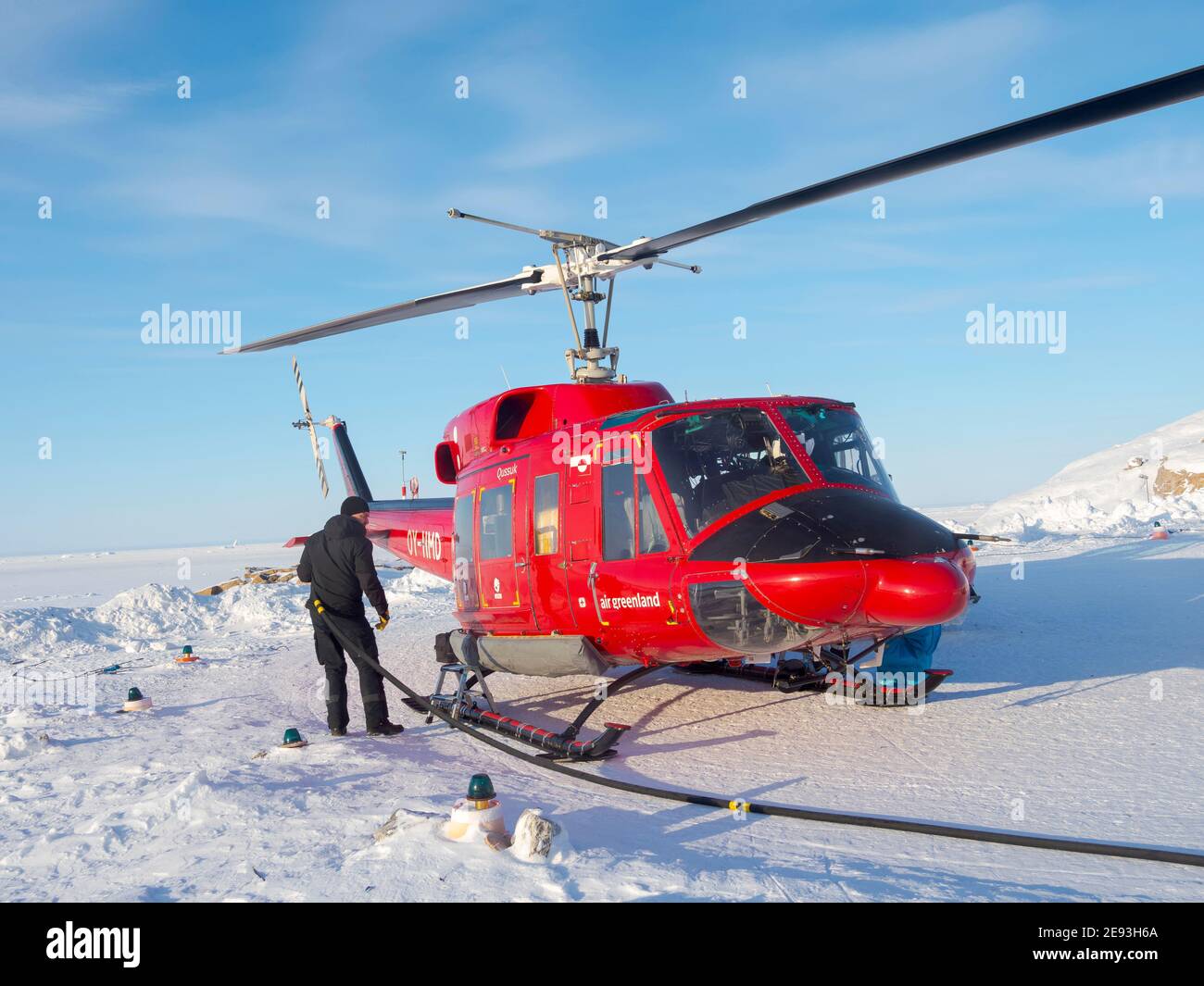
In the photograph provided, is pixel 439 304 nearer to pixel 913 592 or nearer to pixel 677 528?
pixel 677 528

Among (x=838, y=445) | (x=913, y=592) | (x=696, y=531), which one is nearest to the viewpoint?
(x=913, y=592)

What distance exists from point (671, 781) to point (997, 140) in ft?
14.4

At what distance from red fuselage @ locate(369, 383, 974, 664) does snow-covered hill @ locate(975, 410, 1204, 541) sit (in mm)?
16620

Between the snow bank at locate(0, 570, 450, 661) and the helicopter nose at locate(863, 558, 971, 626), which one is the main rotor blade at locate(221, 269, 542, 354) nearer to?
the helicopter nose at locate(863, 558, 971, 626)

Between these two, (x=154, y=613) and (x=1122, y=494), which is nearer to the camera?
(x=154, y=613)

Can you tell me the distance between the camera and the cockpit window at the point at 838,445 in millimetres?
6793

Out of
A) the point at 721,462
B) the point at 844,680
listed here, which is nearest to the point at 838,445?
the point at 721,462

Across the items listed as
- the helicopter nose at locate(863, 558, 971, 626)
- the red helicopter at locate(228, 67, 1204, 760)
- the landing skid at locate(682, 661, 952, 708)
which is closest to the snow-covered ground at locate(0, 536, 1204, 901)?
the landing skid at locate(682, 661, 952, 708)

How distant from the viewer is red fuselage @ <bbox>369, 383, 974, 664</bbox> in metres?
5.89

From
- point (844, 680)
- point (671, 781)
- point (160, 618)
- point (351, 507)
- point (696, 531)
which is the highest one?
point (351, 507)

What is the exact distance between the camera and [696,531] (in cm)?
648

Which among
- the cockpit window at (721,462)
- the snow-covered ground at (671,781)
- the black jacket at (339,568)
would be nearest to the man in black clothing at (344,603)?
the black jacket at (339,568)

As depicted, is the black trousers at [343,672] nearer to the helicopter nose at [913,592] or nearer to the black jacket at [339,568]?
the black jacket at [339,568]
